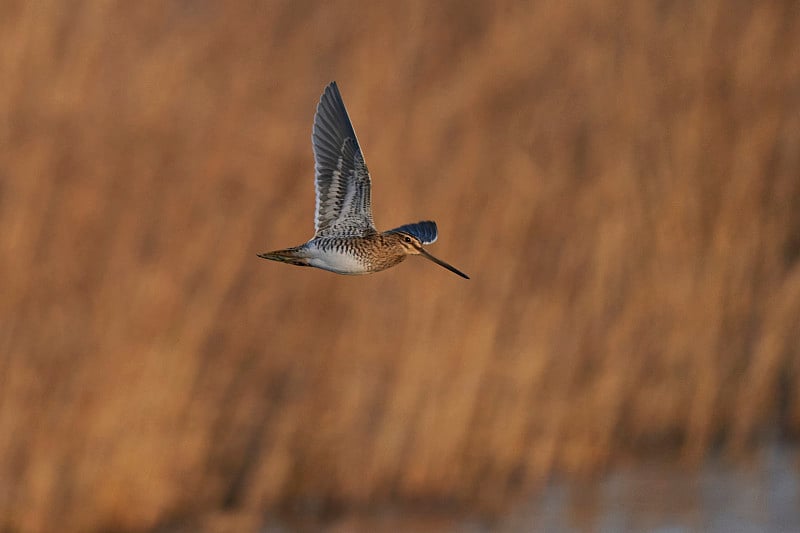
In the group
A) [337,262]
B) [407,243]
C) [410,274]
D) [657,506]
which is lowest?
[337,262]

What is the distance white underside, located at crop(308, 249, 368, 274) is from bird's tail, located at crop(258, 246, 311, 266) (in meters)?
0.02

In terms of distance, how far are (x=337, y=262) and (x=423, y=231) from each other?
0.45 meters

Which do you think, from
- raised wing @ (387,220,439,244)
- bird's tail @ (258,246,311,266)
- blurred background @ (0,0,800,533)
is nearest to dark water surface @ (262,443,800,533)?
blurred background @ (0,0,800,533)

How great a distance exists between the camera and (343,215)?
338 centimetres

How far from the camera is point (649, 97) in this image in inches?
240

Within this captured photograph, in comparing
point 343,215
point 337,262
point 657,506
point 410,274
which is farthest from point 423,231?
point 657,506

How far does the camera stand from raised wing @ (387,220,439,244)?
3.33 meters

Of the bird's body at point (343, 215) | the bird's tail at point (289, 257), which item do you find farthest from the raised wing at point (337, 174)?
the bird's tail at point (289, 257)

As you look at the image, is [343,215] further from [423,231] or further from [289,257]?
[289,257]

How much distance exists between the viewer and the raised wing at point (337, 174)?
3367mm

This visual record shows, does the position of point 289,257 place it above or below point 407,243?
below

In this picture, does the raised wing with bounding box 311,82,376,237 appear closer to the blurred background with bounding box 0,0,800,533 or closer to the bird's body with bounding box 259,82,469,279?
the bird's body with bounding box 259,82,469,279

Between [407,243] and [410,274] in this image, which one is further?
[410,274]

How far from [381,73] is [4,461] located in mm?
1973
